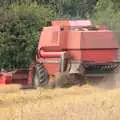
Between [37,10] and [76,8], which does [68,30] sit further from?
[76,8]

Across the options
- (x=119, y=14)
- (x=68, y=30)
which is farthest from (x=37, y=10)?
A: (x=68, y=30)

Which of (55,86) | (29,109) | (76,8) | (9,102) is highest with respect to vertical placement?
(29,109)

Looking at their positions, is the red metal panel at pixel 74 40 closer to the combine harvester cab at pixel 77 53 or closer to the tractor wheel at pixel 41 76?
the combine harvester cab at pixel 77 53

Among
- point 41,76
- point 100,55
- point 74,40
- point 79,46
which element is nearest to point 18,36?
point 41,76

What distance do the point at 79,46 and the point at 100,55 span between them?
0.85m

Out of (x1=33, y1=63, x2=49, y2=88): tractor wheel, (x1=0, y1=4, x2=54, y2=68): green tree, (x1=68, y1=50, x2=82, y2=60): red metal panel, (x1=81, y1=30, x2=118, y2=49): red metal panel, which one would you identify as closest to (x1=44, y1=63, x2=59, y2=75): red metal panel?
(x1=33, y1=63, x2=49, y2=88): tractor wheel

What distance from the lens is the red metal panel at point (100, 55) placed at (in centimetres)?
2220

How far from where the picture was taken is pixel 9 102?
16.7 m

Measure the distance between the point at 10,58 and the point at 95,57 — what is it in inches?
305

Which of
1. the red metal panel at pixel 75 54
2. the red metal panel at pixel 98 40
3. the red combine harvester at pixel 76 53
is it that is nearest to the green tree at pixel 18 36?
the red combine harvester at pixel 76 53

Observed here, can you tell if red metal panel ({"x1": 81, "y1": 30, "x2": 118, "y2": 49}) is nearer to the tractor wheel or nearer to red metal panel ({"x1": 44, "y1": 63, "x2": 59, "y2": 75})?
red metal panel ({"x1": 44, "y1": 63, "x2": 59, "y2": 75})

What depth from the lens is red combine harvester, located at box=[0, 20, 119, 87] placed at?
22.1 m

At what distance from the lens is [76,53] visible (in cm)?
2225

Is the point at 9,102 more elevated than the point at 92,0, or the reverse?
the point at 9,102
